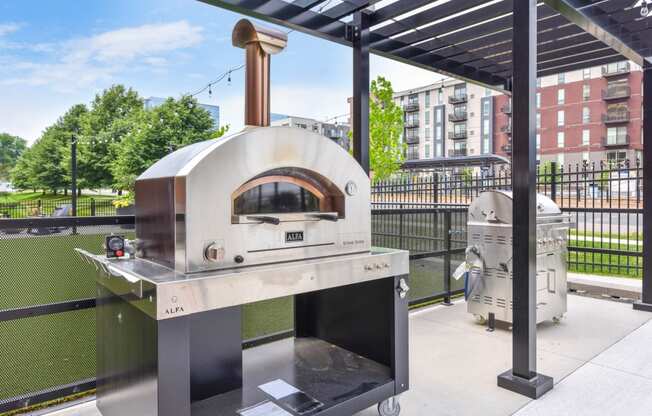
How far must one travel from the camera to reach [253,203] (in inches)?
72.8

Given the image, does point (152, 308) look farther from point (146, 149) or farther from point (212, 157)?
point (146, 149)

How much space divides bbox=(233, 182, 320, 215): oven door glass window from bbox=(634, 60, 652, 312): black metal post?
12.4 feet

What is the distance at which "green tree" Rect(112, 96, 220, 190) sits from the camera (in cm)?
1909

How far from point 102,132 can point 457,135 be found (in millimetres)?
35447

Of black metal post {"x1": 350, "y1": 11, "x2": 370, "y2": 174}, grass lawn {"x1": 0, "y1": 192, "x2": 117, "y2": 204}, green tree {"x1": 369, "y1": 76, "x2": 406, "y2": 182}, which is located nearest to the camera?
black metal post {"x1": 350, "y1": 11, "x2": 370, "y2": 174}

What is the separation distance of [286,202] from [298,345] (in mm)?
1136

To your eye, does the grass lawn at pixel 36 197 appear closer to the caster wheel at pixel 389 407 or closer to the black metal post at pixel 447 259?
the black metal post at pixel 447 259

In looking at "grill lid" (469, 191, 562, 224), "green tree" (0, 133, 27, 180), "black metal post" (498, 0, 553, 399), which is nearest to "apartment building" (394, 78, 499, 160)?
"green tree" (0, 133, 27, 180)

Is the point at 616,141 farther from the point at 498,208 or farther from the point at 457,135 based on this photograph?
the point at 498,208

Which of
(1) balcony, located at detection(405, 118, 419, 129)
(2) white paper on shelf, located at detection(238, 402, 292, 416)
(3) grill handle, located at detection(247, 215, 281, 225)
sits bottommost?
(2) white paper on shelf, located at detection(238, 402, 292, 416)

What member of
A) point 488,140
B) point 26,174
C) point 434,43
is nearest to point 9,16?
point 26,174

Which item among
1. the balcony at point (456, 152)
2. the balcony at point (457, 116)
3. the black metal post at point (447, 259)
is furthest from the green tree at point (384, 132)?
the balcony at point (457, 116)

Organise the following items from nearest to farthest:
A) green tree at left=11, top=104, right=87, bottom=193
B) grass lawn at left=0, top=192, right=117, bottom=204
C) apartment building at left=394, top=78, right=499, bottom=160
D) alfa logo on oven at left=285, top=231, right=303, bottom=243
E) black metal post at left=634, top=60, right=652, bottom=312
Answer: alfa logo on oven at left=285, top=231, right=303, bottom=243, black metal post at left=634, top=60, right=652, bottom=312, grass lawn at left=0, top=192, right=117, bottom=204, green tree at left=11, top=104, right=87, bottom=193, apartment building at left=394, top=78, right=499, bottom=160

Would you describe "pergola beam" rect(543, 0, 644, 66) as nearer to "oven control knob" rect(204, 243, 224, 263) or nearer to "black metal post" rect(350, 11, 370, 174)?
"black metal post" rect(350, 11, 370, 174)
